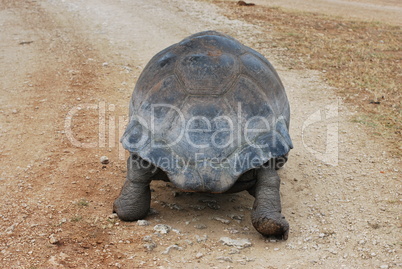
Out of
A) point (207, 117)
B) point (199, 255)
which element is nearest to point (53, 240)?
point (199, 255)

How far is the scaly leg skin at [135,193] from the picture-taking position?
3.69 meters

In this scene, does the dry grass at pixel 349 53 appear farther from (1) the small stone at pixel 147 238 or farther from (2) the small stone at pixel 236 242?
(1) the small stone at pixel 147 238

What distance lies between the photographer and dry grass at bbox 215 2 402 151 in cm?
611

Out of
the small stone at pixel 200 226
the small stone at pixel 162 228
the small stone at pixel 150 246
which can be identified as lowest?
the small stone at pixel 200 226

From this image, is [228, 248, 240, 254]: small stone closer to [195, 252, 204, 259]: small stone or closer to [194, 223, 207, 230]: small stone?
[195, 252, 204, 259]: small stone

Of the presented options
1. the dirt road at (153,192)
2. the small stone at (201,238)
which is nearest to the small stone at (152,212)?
the dirt road at (153,192)

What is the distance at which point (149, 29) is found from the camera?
34.0 ft

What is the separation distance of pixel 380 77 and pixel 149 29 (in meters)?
5.26

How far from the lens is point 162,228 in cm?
362

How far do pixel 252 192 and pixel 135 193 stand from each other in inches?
37.2

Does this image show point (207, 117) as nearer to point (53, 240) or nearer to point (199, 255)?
point (199, 255)

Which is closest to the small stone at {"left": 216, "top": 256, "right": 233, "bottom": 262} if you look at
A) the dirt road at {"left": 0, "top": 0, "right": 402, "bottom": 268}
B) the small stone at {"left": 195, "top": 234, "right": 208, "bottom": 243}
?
the dirt road at {"left": 0, "top": 0, "right": 402, "bottom": 268}

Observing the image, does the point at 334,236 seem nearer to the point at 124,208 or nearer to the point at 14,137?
the point at 124,208

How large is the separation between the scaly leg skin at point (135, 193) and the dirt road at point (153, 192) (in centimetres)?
9
